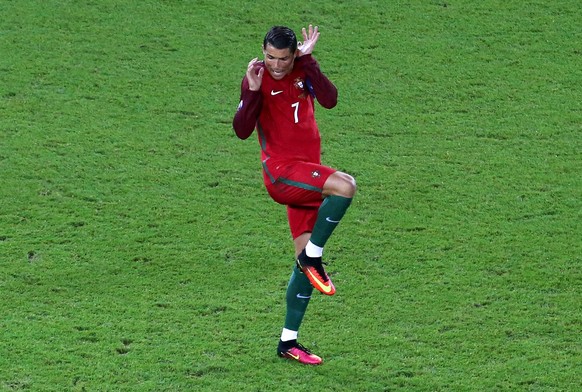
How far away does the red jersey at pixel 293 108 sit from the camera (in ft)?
20.3

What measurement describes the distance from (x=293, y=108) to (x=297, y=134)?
0.14 metres

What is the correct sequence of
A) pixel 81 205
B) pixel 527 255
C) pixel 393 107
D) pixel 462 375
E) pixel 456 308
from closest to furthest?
pixel 462 375 → pixel 456 308 → pixel 527 255 → pixel 81 205 → pixel 393 107

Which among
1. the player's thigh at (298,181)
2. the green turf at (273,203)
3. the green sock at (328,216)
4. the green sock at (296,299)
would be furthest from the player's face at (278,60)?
the green turf at (273,203)

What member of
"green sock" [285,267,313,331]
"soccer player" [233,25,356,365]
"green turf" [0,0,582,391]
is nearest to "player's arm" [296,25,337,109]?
"soccer player" [233,25,356,365]

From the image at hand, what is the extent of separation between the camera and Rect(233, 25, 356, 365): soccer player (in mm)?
6086

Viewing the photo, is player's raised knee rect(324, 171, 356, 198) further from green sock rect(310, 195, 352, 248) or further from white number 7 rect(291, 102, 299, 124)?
white number 7 rect(291, 102, 299, 124)

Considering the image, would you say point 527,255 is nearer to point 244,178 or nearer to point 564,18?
point 244,178

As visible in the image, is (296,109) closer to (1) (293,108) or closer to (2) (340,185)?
(1) (293,108)

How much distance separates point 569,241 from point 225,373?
9.58 feet

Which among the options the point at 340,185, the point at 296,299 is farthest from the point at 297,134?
the point at 296,299

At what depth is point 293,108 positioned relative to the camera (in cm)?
624

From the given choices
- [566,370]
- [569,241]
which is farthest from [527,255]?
[566,370]

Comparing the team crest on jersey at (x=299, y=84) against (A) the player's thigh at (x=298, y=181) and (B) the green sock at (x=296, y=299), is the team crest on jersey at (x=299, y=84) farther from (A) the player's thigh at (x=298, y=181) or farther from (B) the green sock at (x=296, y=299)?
(B) the green sock at (x=296, y=299)

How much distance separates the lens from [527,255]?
310 inches
